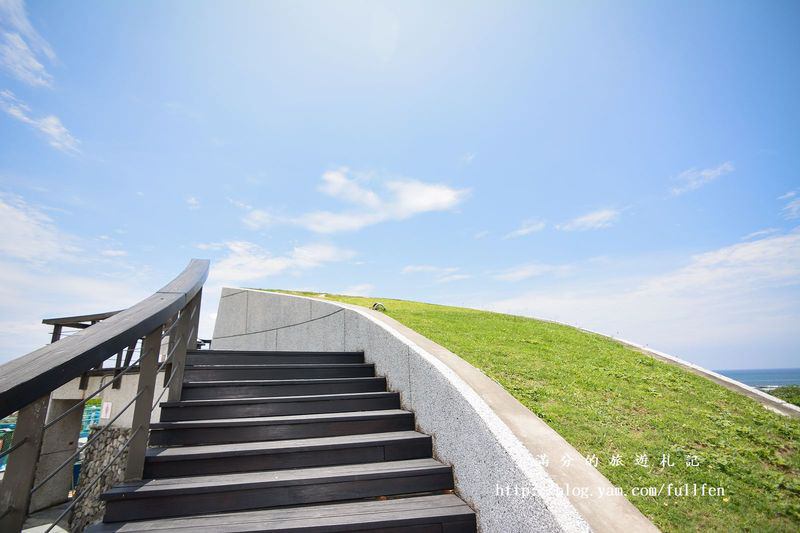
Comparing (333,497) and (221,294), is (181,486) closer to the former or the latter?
(333,497)

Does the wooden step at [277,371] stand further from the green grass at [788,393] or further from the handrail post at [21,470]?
the green grass at [788,393]

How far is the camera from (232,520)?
280 centimetres

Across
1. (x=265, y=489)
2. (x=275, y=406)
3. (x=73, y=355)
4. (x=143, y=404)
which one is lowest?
(x=265, y=489)

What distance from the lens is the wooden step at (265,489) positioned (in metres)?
2.88

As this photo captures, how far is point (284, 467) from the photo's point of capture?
3.43m

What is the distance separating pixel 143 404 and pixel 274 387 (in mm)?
1698

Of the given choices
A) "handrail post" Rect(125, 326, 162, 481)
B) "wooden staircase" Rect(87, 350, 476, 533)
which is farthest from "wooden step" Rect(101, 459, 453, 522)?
"handrail post" Rect(125, 326, 162, 481)

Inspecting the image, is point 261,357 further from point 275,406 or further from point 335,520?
point 335,520

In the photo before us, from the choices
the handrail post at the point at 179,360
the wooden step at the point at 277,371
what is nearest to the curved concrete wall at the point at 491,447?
the wooden step at the point at 277,371

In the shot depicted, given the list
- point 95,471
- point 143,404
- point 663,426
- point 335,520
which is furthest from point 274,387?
point 95,471

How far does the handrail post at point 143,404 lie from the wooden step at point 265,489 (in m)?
0.13

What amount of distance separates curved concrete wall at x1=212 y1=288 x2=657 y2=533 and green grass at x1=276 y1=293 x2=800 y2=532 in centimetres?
55

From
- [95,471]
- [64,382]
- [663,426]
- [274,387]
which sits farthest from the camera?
[95,471]

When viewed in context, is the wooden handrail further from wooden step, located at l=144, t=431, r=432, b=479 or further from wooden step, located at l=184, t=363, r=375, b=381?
wooden step, located at l=184, t=363, r=375, b=381
